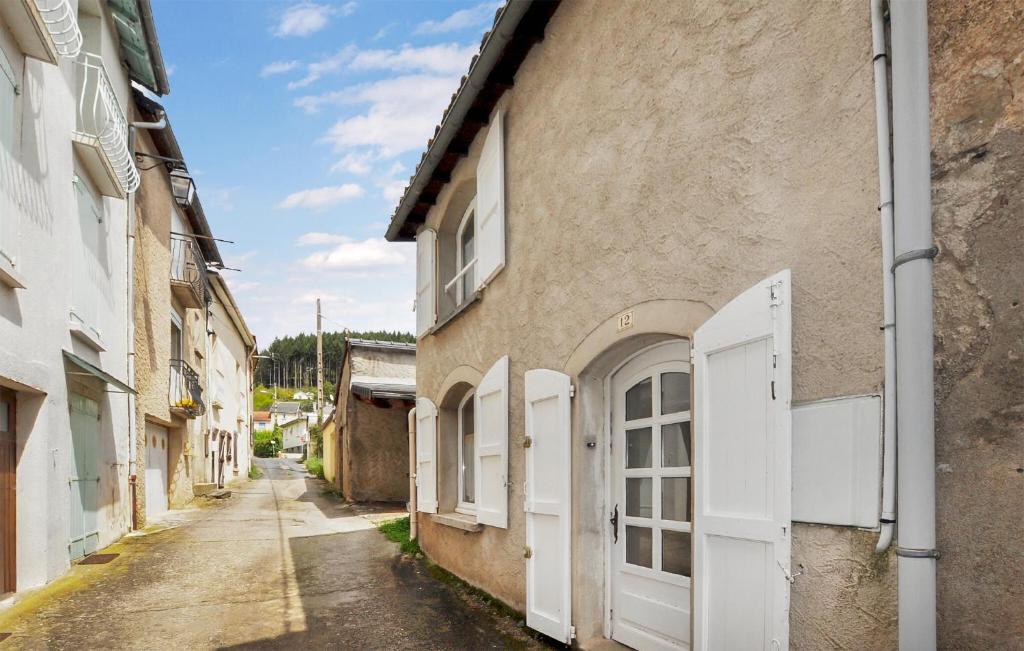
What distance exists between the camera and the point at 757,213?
3.43 meters

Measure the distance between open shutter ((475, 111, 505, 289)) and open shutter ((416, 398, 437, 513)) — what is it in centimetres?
227

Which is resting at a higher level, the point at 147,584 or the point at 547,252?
the point at 547,252

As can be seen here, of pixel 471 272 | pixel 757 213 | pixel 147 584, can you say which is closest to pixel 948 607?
pixel 757 213

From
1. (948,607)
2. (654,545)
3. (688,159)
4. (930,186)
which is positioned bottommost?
(654,545)

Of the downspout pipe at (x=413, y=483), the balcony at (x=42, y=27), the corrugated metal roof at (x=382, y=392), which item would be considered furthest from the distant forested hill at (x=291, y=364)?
the balcony at (x=42, y=27)

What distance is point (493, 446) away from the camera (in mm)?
6543

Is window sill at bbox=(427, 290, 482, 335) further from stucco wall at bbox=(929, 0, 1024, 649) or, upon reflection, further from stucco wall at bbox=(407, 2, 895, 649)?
stucco wall at bbox=(929, 0, 1024, 649)

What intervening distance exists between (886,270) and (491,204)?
4.35 meters

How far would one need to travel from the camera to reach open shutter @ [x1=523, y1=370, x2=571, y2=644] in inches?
197

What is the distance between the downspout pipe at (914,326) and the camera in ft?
8.13

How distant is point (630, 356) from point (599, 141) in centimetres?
144

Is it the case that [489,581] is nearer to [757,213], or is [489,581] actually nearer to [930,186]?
[757,213]

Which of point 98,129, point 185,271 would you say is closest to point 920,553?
point 98,129

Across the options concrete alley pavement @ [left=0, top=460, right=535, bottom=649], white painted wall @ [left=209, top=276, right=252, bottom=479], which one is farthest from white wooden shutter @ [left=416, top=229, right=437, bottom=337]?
white painted wall @ [left=209, top=276, right=252, bottom=479]
